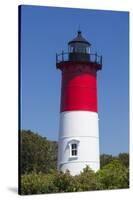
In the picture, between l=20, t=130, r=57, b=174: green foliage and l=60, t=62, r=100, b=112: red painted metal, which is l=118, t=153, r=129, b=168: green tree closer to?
l=60, t=62, r=100, b=112: red painted metal

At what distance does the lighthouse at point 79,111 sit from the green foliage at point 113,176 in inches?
6.4

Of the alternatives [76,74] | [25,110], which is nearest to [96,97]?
[76,74]

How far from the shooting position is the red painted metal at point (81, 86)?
39.8ft

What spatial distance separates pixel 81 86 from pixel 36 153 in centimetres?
137

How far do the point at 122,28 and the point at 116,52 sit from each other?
1.34 feet

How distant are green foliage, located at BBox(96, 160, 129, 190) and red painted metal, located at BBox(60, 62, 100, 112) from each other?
0.97 meters

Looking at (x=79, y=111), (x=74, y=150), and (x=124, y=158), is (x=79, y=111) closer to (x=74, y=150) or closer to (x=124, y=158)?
(x=74, y=150)

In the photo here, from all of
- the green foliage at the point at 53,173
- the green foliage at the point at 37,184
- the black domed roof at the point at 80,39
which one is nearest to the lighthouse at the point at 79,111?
the black domed roof at the point at 80,39

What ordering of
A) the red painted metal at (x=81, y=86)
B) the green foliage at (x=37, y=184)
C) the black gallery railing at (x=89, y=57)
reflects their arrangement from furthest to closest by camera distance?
the red painted metal at (x=81, y=86) → the black gallery railing at (x=89, y=57) → the green foliage at (x=37, y=184)

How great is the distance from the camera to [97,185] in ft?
40.1

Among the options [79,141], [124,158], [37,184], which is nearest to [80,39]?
[79,141]

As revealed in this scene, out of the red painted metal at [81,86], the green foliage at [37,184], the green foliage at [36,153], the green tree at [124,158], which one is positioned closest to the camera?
the green foliage at [36,153]

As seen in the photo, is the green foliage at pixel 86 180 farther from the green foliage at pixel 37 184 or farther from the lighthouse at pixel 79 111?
the green foliage at pixel 37 184

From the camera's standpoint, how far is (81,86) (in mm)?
12258
